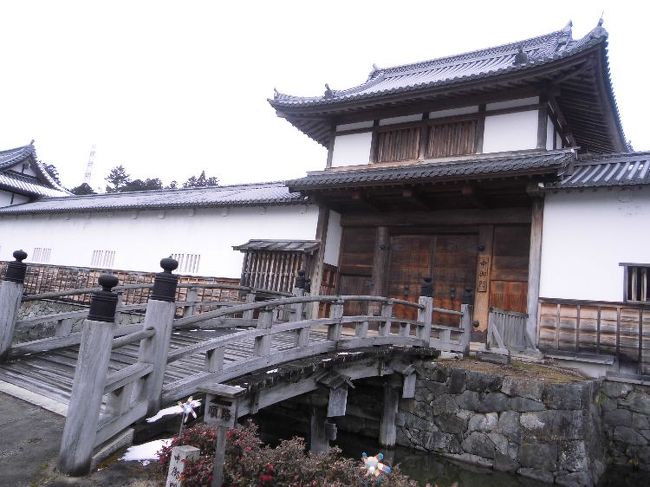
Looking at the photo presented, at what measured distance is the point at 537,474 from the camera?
8422 mm

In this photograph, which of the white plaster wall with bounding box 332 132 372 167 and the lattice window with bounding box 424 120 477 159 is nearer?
the lattice window with bounding box 424 120 477 159

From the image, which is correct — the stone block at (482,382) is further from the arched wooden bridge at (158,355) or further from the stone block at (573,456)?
the stone block at (573,456)

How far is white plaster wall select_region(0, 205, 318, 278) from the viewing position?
54.3 ft

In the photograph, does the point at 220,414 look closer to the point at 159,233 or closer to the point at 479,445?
the point at 479,445

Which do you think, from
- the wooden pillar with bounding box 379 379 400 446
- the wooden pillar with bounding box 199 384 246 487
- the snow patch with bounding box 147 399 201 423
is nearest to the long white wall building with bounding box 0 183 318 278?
the wooden pillar with bounding box 379 379 400 446

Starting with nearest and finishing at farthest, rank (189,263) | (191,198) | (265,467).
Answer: (265,467) < (189,263) < (191,198)

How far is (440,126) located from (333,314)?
8098 millimetres

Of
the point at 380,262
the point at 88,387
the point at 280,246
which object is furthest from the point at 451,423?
the point at 280,246

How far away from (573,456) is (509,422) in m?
1.17

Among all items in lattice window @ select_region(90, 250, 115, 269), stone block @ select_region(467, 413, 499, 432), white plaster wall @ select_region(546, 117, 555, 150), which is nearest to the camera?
stone block @ select_region(467, 413, 499, 432)

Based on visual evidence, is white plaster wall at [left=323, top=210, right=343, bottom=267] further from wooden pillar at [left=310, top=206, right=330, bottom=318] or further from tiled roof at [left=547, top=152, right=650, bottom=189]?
tiled roof at [left=547, top=152, right=650, bottom=189]

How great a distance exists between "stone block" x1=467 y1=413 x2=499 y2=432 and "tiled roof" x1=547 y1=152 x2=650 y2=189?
601 cm

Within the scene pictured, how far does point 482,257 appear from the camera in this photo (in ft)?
42.1

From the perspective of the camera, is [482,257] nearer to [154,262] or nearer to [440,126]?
[440,126]
